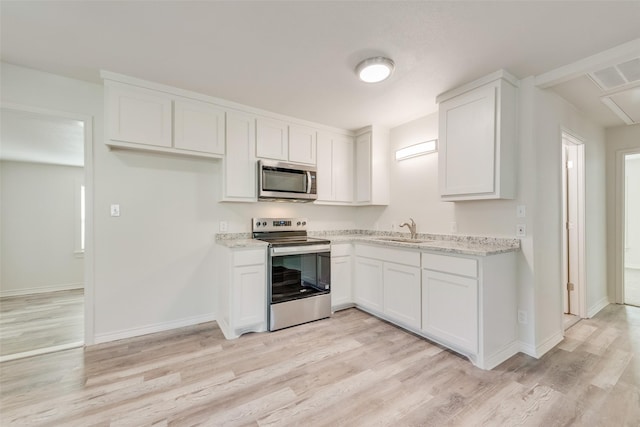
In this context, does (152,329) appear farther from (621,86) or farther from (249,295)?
(621,86)

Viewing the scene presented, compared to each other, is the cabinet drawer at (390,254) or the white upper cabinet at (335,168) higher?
the white upper cabinet at (335,168)

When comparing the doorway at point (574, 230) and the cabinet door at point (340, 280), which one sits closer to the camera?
the doorway at point (574, 230)

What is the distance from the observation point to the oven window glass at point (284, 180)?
3.09 m

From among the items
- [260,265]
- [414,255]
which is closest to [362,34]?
[414,255]

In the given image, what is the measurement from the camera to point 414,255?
2.62m

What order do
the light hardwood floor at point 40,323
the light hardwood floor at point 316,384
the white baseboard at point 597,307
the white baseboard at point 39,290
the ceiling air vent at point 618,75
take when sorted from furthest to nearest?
1. the white baseboard at point 39,290
2. the white baseboard at point 597,307
3. the light hardwood floor at point 40,323
4. the ceiling air vent at point 618,75
5. the light hardwood floor at point 316,384

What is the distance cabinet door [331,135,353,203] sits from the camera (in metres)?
3.78

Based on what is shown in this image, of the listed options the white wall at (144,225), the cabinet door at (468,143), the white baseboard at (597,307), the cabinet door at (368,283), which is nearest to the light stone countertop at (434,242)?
the cabinet door at (368,283)

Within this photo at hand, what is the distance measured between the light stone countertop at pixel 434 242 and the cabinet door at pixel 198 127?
101cm

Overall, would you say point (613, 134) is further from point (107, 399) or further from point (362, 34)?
point (107, 399)

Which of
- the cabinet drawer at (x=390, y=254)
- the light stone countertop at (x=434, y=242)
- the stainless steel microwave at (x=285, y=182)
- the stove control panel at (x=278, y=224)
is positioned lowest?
the cabinet drawer at (x=390, y=254)

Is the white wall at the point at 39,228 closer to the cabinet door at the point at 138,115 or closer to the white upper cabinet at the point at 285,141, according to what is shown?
the cabinet door at the point at 138,115

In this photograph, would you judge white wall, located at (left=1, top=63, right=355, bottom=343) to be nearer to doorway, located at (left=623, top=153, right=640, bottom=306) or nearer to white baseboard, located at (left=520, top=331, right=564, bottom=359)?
white baseboard, located at (left=520, top=331, right=564, bottom=359)

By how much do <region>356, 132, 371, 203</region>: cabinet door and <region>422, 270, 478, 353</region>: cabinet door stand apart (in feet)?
5.05
